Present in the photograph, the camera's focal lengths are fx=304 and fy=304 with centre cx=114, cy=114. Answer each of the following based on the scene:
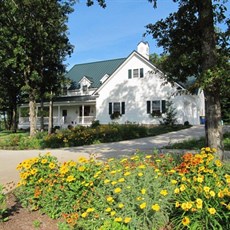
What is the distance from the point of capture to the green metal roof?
36.0 m

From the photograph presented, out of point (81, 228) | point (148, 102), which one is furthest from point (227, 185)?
point (148, 102)

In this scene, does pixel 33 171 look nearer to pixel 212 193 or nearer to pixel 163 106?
pixel 212 193

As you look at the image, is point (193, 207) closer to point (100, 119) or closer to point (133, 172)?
point (133, 172)

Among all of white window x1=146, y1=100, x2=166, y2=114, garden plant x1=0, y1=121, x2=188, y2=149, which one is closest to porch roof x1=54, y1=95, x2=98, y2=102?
white window x1=146, y1=100, x2=166, y2=114

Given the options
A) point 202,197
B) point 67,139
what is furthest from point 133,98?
point 202,197

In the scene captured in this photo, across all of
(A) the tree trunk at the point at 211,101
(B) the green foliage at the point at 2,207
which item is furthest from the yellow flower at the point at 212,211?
(A) the tree trunk at the point at 211,101

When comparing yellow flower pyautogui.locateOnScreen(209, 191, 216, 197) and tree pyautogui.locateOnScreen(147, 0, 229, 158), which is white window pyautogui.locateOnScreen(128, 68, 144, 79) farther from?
yellow flower pyautogui.locateOnScreen(209, 191, 216, 197)

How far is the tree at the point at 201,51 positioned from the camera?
573 cm

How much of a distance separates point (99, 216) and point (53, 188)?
109 cm

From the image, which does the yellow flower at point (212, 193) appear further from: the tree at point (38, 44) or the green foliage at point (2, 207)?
the tree at point (38, 44)

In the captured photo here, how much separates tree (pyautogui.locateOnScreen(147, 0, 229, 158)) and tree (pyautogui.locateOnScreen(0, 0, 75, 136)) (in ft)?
43.9

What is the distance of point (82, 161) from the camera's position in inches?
168

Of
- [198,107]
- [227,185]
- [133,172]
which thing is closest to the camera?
[227,185]

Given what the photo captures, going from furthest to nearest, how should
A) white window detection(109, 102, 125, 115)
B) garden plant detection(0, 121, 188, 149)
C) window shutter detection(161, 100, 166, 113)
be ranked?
white window detection(109, 102, 125, 115), window shutter detection(161, 100, 166, 113), garden plant detection(0, 121, 188, 149)
